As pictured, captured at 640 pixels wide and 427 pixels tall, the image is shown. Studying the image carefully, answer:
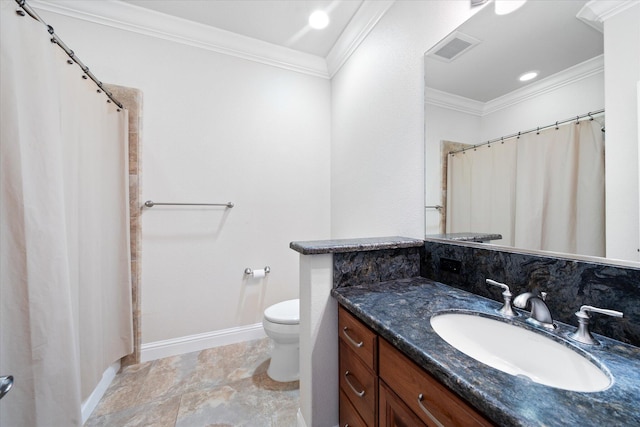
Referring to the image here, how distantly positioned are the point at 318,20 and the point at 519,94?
1.56 meters

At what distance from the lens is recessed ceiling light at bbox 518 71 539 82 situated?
908mm

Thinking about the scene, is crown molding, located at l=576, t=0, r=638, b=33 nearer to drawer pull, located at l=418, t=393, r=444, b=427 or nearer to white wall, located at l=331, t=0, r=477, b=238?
white wall, located at l=331, t=0, r=477, b=238

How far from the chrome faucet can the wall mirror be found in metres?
0.21

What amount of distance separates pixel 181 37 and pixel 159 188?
1198 millimetres

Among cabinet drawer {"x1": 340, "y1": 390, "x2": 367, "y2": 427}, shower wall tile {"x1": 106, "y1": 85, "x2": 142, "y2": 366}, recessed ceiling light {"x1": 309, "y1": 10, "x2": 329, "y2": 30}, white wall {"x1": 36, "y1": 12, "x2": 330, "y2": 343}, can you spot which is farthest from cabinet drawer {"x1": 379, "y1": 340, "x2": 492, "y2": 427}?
recessed ceiling light {"x1": 309, "y1": 10, "x2": 329, "y2": 30}

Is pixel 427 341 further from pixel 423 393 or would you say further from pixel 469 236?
pixel 469 236

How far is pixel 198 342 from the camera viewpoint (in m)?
1.98

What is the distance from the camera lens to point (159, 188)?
189 centimetres

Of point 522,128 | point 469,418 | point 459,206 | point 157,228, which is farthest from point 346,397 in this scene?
point 157,228

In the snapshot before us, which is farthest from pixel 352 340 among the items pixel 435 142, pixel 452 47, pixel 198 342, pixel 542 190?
pixel 198 342

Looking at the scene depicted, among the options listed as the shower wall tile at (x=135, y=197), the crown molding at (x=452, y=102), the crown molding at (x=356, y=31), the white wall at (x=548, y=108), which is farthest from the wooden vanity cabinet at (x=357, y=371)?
the crown molding at (x=356, y=31)

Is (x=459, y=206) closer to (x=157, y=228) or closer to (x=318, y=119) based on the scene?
(x=318, y=119)

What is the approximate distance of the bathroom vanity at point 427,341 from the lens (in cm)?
48

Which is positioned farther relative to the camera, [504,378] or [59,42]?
[59,42]
